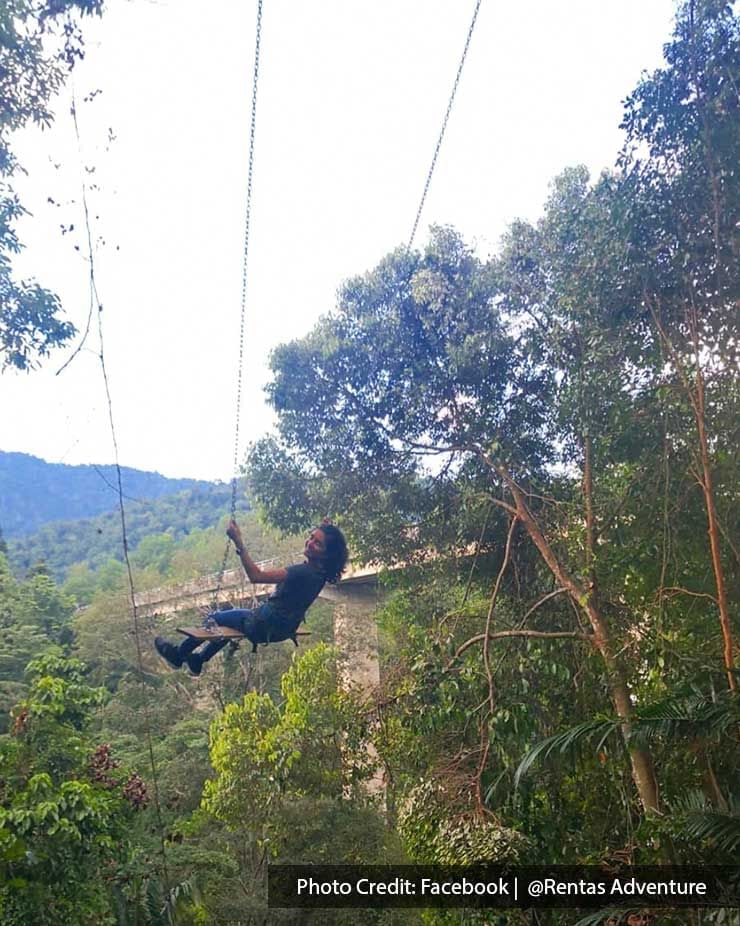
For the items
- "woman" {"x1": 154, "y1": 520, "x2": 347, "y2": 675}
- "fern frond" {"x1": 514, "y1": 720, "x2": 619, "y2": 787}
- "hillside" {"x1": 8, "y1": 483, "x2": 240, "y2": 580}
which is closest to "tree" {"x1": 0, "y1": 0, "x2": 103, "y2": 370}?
"woman" {"x1": 154, "y1": 520, "x2": 347, "y2": 675}

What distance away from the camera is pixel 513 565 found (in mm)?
5113

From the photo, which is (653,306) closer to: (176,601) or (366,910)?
→ (366,910)

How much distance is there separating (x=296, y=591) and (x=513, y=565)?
2088mm

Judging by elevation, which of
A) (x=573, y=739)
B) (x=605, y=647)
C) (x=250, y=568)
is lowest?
(x=573, y=739)

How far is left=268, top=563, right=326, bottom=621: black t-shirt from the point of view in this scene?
3.43 metres

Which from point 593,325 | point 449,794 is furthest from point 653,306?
point 449,794

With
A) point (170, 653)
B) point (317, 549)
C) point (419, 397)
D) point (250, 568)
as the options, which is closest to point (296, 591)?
point (317, 549)

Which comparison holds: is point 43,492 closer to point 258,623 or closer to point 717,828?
point 258,623

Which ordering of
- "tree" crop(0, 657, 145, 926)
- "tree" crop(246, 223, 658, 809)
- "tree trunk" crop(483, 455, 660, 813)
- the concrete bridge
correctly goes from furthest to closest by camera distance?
the concrete bridge
"tree" crop(246, 223, 658, 809)
"tree" crop(0, 657, 145, 926)
"tree trunk" crop(483, 455, 660, 813)

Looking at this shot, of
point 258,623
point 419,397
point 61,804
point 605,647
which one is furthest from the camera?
point 419,397

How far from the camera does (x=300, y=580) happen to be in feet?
11.4

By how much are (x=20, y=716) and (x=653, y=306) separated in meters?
4.35

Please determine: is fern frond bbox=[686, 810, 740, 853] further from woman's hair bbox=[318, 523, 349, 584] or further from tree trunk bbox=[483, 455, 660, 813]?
woman's hair bbox=[318, 523, 349, 584]

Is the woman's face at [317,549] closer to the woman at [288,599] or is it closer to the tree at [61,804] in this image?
the woman at [288,599]
